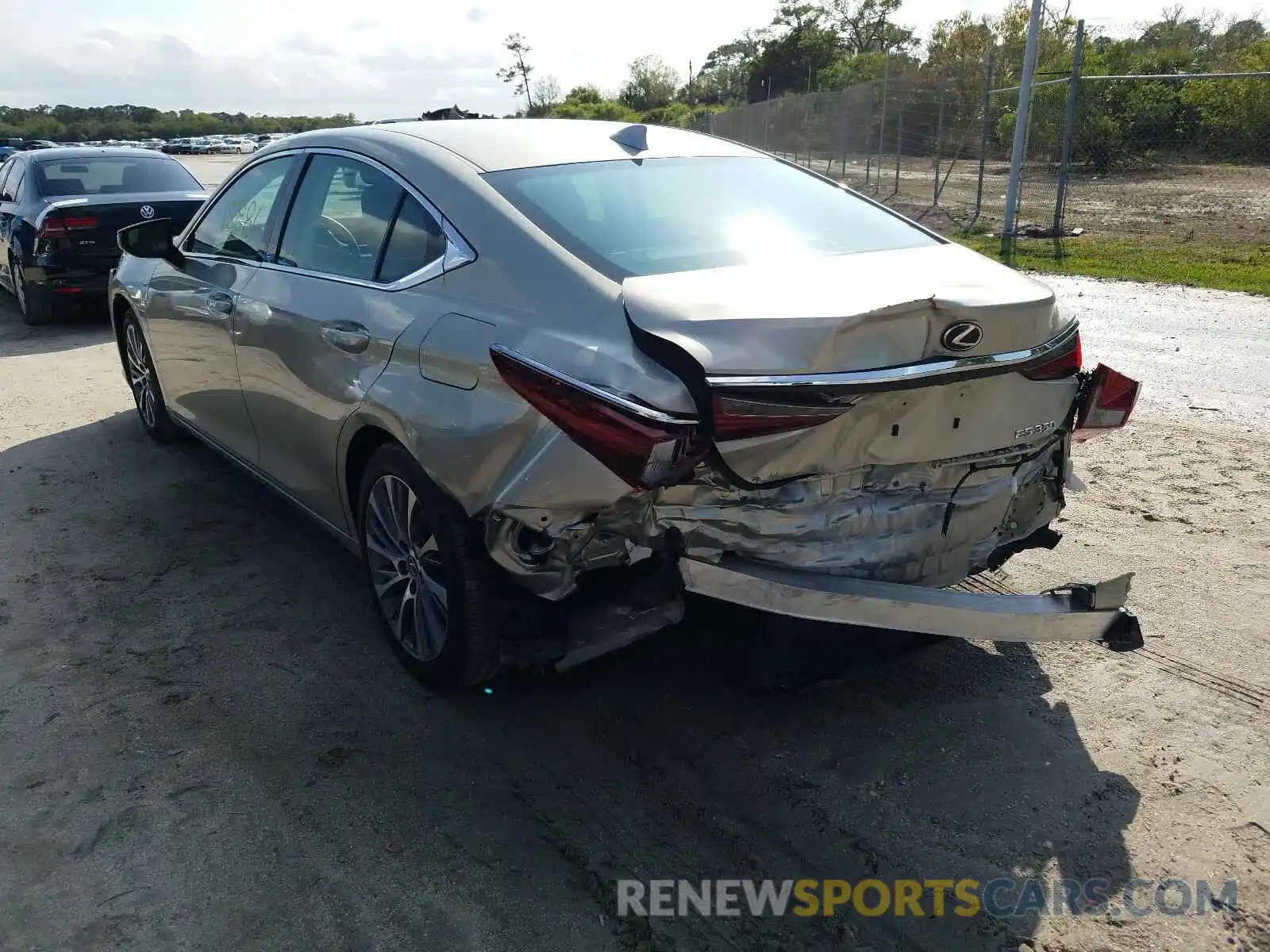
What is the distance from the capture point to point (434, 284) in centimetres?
320

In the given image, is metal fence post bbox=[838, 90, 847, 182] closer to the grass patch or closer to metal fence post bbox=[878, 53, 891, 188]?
metal fence post bbox=[878, 53, 891, 188]

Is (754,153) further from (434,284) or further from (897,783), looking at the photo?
(897,783)

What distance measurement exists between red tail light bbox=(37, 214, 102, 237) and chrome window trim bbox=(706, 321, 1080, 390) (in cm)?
912

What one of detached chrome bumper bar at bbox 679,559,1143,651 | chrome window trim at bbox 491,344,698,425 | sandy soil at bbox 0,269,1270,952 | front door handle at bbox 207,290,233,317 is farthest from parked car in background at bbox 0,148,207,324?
detached chrome bumper bar at bbox 679,559,1143,651

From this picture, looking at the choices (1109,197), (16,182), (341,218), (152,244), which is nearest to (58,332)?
(16,182)

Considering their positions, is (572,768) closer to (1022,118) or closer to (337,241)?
(337,241)

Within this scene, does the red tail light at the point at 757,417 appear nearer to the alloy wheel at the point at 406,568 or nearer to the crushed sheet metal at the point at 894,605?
the crushed sheet metal at the point at 894,605

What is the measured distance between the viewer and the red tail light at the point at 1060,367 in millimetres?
2902

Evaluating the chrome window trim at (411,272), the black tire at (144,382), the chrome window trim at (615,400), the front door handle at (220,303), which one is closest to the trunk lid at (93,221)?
the black tire at (144,382)

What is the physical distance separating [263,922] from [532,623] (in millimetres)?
1032

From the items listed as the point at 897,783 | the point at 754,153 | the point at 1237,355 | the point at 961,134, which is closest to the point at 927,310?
the point at 897,783

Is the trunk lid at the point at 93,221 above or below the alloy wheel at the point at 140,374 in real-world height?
above

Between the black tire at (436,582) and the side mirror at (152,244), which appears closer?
the black tire at (436,582)

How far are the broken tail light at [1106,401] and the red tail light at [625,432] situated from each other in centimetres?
140
